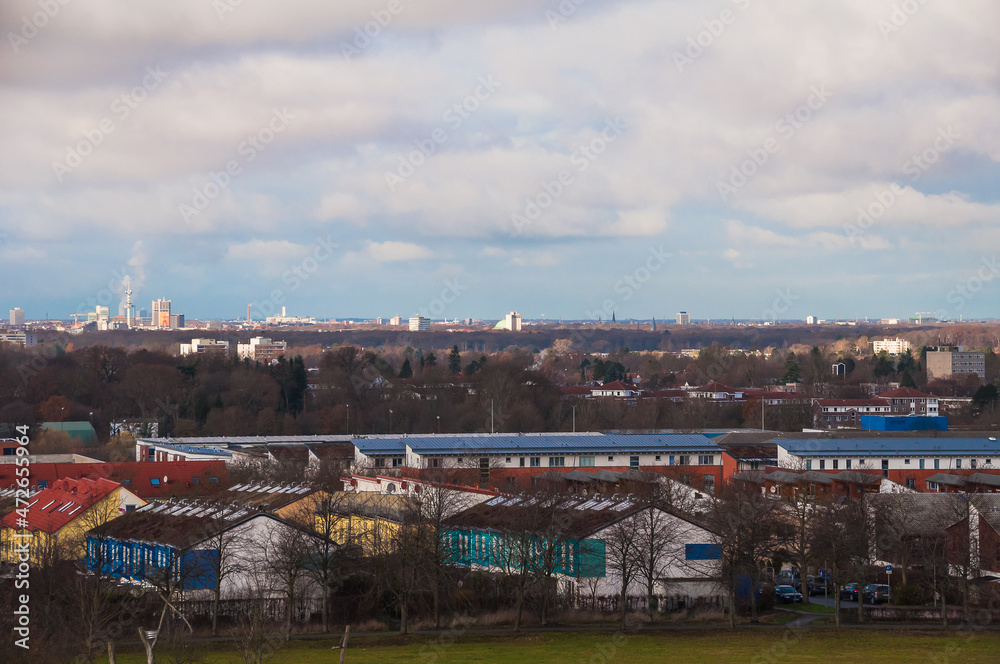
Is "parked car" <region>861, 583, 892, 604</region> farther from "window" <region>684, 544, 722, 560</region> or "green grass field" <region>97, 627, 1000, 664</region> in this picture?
"window" <region>684, 544, 722, 560</region>

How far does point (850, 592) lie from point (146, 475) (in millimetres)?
20190

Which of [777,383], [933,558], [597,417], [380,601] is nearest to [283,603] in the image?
[380,601]

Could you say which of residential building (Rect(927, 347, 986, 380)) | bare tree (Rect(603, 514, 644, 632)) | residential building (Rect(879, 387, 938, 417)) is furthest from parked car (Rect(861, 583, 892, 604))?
residential building (Rect(927, 347, 986, 380))

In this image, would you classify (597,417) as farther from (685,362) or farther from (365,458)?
(685,362)

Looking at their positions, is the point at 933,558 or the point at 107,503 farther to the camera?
the point at 107,503

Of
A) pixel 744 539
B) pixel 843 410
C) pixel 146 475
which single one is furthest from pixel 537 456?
pixel 843 410

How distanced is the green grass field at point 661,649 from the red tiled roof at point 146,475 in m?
14.0

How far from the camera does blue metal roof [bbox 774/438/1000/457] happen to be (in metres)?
39.2

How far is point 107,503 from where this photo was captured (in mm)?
25125

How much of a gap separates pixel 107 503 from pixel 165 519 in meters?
2.65

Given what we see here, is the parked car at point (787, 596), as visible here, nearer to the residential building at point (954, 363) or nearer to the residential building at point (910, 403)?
the residential building at point (910, 403)

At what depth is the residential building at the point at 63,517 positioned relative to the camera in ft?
68.5

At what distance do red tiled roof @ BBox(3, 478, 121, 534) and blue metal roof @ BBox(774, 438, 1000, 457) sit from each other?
74.4 feet

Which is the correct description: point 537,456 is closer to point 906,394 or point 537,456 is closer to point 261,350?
point 906,394
